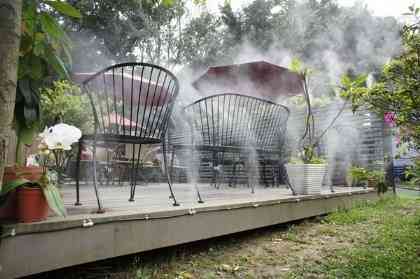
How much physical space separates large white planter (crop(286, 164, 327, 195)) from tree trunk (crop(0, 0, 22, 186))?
95.0 inches

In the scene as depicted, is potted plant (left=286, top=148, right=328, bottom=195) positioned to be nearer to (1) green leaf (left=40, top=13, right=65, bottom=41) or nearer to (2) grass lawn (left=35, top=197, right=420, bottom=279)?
(2) grass lawn (left=35, top=197, right=420, bottom=279)

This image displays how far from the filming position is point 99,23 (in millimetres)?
11383

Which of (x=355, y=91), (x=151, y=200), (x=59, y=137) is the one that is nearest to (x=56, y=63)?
(x=59, y=137)

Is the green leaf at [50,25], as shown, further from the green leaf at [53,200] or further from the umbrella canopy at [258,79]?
the umbrella canopy at [258,79]

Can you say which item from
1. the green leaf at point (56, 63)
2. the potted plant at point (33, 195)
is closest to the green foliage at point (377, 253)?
the potted plant at point (33, 195)

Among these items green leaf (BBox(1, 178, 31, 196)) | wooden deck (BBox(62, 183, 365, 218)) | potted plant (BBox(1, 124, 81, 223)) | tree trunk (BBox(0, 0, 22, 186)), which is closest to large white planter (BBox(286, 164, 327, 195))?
wooden deck (BBox(62, 183, 365, 218))

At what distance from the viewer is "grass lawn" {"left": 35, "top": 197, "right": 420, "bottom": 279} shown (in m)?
1.57

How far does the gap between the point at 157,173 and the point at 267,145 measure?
2429 mm

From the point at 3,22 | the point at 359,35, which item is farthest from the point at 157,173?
the point at 359,35

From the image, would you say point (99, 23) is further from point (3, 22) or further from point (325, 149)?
point (3, 22)

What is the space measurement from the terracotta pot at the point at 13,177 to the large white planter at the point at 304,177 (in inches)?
81.9

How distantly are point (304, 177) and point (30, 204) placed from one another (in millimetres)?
2189

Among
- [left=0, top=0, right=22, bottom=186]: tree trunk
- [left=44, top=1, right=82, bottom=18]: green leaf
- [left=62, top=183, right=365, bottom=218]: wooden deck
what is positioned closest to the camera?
[left=0, top=0, right=22, bottom=186]: tree trunk

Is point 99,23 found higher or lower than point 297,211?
higher
